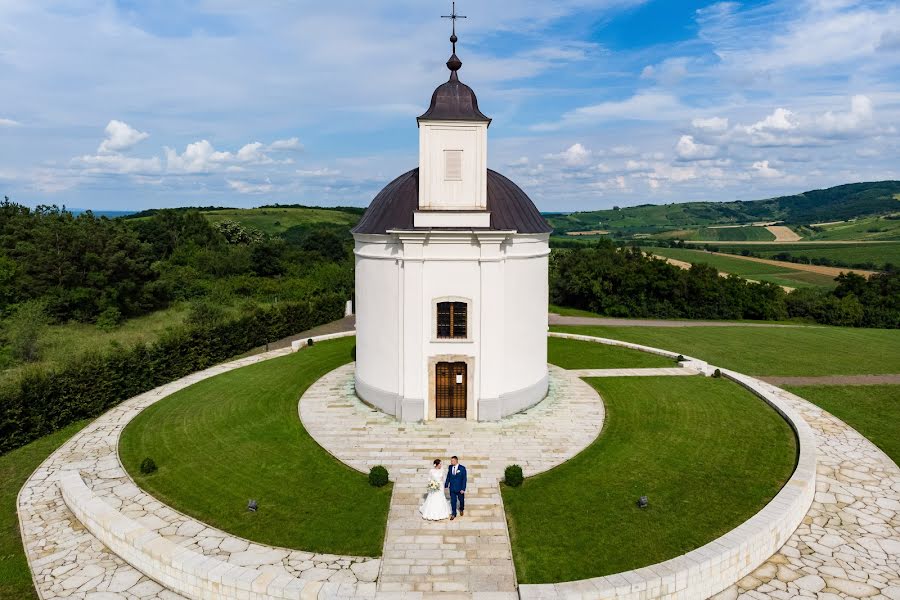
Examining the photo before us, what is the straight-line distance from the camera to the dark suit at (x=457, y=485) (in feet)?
47.9

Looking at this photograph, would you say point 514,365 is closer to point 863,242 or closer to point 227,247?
point 227,247

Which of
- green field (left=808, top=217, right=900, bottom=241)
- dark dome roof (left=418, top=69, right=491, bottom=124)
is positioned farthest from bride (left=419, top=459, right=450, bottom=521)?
green field (left=808, top=217, right=900, bottom=241)

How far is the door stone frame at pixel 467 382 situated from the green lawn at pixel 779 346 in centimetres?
1818

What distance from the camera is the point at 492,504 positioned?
15.4 m

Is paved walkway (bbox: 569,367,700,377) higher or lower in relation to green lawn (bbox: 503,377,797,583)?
higher

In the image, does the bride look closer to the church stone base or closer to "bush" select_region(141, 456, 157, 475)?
the church stone base

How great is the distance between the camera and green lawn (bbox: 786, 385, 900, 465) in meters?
21.0

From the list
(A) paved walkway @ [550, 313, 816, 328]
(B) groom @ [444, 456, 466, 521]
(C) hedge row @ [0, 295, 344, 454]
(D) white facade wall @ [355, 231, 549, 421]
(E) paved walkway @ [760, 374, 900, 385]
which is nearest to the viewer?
(B) groom @ [444, 456, 466, 521]

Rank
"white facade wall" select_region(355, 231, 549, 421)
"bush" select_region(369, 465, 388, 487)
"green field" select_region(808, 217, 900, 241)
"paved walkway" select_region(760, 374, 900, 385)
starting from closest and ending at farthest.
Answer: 1. "bush" select_region(369, 465, 388, 487)
2. "white facade wall" select_region(355, 231, 549, 421)
3. "paved walkway" select_region(760, 374, 900, 385)
4. "green field" select_region(808, 217, 900, 241)

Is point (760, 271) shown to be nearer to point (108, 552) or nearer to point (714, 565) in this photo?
point (714, 565)

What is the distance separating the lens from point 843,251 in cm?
11012

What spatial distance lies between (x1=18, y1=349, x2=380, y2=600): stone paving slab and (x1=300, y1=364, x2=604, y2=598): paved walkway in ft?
4.51

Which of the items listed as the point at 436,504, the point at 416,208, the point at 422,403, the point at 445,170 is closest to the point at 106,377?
the point at 422,403

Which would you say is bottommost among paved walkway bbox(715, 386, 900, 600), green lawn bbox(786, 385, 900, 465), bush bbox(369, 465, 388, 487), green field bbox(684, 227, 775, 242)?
paved walkway bbox(715, 386, 900, 600)
